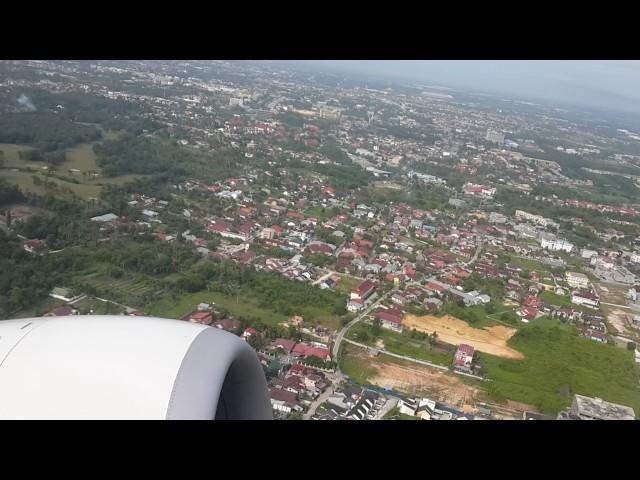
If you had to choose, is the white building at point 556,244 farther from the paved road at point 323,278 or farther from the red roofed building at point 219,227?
the red roofed building at point 219,227

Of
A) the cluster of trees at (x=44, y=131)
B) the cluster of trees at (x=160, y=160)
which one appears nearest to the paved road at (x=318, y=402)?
the cluster of trees at (x=160, y=160)

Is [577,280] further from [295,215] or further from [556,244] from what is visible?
[295,215]

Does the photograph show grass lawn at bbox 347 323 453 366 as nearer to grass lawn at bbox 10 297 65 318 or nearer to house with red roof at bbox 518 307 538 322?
house with red roof at bbox 518 307 538 322

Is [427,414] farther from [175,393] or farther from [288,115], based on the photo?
[288,115]

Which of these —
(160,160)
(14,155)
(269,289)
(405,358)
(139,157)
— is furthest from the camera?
(160,160)

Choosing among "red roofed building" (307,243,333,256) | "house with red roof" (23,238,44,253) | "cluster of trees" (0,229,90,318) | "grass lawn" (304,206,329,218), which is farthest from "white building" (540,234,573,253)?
"house with red roof" (23,238,44,253)

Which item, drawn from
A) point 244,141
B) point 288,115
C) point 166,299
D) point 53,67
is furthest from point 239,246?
point 53,67

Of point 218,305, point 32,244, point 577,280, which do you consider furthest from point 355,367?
point 577,280

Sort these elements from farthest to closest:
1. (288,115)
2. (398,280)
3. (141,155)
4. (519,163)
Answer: (288,115), (519,163), (141,155), (398,280)
